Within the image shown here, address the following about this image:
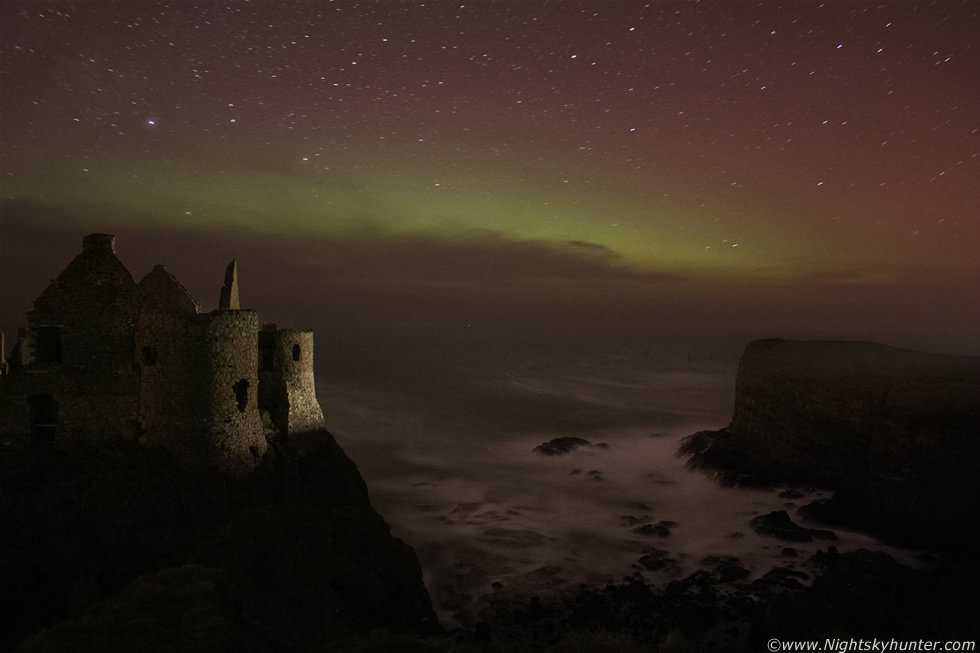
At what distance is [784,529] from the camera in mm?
38219

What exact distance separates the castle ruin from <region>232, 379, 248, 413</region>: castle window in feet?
0.49

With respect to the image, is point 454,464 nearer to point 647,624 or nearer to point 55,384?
point 647,624

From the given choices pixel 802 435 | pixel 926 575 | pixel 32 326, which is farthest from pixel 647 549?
pixel 32 326

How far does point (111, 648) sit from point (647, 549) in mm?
32287

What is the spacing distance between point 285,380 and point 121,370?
18.7ft

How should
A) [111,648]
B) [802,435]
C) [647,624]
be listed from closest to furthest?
[111,648], [647,624], [802,435]

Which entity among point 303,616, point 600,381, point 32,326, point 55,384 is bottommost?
point 600,381

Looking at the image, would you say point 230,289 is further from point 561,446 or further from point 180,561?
point 561,446

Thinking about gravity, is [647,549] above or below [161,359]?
below

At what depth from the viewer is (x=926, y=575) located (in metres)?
28.2

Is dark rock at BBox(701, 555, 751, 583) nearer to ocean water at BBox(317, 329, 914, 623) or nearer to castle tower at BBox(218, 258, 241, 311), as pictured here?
ocean water at BBox(317, 329, 914, 623)

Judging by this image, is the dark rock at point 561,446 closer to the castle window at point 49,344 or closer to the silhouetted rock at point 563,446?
the silhouetted rock at point 563,446

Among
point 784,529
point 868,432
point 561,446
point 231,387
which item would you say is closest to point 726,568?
A: point 784,529

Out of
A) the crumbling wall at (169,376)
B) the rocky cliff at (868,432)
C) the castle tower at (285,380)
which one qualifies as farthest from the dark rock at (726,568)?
the crumbling wall at (169,376)
